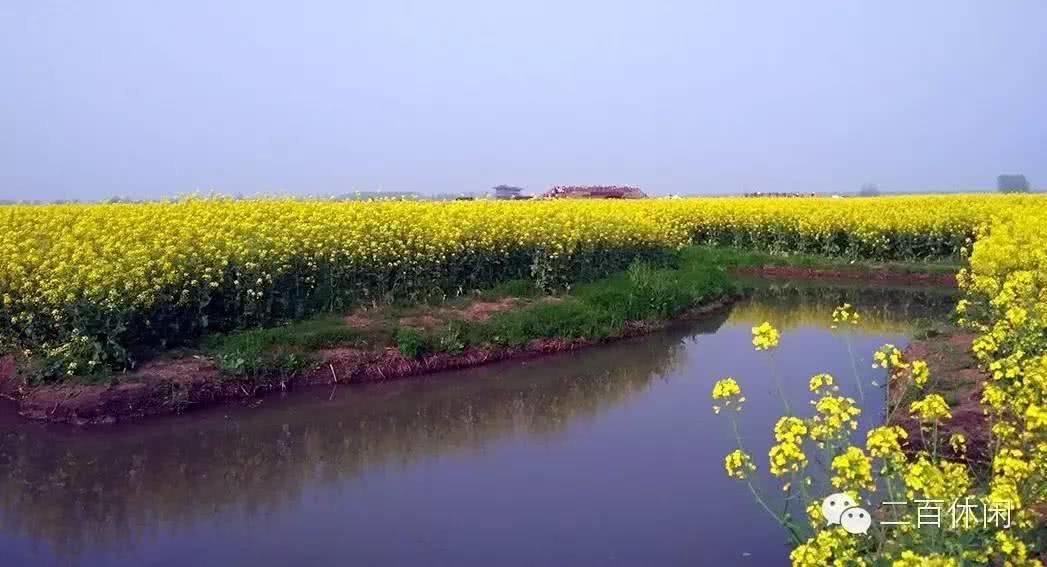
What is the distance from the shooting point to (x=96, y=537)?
6609 millimetres

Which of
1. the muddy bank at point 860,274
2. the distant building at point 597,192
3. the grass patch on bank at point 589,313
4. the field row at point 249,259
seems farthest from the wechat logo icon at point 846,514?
the distant building at point 597,192

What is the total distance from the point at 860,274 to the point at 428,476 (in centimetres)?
1677

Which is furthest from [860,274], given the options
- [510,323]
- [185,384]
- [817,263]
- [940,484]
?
[940,484]

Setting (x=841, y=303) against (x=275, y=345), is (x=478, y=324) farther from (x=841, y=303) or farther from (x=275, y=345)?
(x=841, y=303)

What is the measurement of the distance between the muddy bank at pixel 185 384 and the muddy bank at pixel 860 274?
12264mm

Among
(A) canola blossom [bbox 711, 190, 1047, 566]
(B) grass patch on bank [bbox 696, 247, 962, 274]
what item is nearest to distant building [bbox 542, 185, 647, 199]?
(B) grass patch on bank [bbox 696, 247, 962, 274]

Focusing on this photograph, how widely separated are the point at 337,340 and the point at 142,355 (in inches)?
91.1

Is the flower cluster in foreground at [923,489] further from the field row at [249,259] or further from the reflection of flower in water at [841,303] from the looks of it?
the reflection of flower in water at [841,303]

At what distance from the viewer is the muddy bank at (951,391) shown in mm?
6898

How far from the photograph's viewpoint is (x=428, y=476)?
25.4 feet

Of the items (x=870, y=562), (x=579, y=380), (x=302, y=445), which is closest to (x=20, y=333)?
(x=302, y=445)

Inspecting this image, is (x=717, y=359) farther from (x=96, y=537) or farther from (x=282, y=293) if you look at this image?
(x=96, y=537)

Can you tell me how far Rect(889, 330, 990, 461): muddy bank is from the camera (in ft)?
22.6

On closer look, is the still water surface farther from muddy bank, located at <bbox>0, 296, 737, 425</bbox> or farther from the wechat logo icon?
the wechat logo icon
